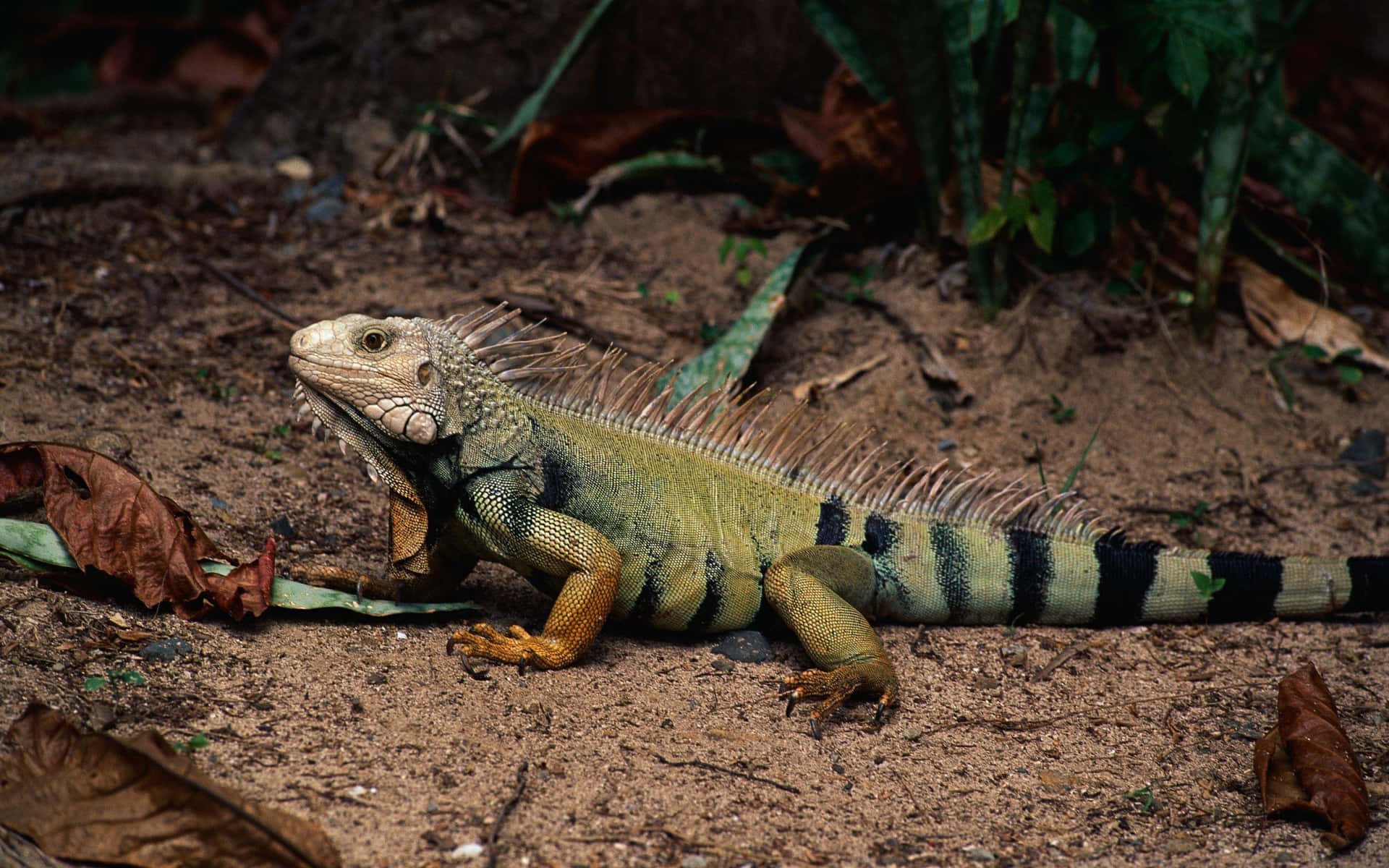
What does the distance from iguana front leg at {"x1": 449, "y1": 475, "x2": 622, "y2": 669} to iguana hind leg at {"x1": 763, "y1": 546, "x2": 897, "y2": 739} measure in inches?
24.6

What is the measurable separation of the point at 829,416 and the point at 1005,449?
86cm

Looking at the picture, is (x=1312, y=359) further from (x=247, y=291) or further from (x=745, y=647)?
(x=247, y=291)

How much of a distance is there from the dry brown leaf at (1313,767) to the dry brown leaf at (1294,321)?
2791mm

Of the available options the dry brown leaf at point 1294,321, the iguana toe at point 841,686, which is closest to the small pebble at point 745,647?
the iguana toe at point 841,686

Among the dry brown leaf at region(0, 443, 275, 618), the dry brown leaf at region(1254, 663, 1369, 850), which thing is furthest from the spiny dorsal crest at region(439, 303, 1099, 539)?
the dry brown leaf at region(0, 443, 275, 618)

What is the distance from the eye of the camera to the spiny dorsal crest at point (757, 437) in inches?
150

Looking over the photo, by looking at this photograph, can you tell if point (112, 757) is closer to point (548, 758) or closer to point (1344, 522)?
point (548, 758)

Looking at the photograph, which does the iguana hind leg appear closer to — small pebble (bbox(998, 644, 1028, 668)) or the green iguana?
the green iguana

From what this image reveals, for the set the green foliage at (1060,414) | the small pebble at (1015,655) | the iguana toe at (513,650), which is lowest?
the iguana toe at (513,650)

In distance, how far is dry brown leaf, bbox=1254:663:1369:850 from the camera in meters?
2.84

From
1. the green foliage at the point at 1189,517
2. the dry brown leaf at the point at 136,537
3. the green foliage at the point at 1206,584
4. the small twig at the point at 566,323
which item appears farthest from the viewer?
the small twig at the point at 566,323

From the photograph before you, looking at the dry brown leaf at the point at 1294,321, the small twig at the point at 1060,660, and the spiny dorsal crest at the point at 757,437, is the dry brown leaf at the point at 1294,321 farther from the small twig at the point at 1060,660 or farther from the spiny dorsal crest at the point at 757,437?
the small twig at the point at 1060,660

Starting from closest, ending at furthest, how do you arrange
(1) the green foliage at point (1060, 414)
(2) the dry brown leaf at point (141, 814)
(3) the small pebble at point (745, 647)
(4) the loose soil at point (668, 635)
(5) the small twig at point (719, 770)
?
(2) the dry brown leaf at point (141, 814) < (4) the loose soil at point (668, 635) < (5) the small twig at point (719, 770) < (3) the small pebble at point (745, 647) < (1) the green foliage at point (1060, 414)

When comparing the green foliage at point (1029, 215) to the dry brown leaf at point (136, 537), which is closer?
the dry brown leaf at point (136, 537)
